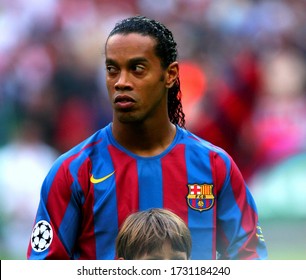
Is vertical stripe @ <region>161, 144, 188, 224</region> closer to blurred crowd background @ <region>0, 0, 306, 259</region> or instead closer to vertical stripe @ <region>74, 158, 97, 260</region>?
vertical stripe @ <region>74, 158, 97, 260</region>

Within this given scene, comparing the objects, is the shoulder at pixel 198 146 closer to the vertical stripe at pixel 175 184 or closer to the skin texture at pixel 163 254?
the vertical stripe at pixel 175 184

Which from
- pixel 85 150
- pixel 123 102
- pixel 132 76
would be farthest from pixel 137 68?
pixel 85 150

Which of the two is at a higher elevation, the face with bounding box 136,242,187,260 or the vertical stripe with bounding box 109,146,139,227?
the vertical stripe with bounding box 109,146,139,227

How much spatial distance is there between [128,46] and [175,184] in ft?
1.88

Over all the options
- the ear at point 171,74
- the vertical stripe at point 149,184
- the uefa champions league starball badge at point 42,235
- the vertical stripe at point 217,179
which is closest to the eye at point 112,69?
the ear at point 171,74

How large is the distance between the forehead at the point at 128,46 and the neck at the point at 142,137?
0.92ft

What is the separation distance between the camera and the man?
321cm

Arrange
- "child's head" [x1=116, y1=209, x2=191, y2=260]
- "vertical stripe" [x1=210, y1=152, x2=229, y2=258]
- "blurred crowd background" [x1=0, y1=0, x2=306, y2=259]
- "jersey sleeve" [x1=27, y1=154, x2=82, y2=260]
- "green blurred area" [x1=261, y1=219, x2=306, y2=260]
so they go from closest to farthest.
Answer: "child's head" [x1=116, y1=209, x2=191, y2=260] < "jersey sleeve" [x1=27, y1=154, x2=82, y2=260] < "vertical stripe" [x1=210, y1=152, x2=229, y2=258] < "green blurred area" [x1=261, y1=219, x2=306, y2=260] < "blurred crowd background" [x1=0, y1=0, x2=306, y2=259]

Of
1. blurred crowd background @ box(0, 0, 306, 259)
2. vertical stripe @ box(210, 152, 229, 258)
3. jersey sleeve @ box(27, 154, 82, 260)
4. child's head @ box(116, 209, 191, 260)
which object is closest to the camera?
child's head @ box(116, 209, 191, 260)

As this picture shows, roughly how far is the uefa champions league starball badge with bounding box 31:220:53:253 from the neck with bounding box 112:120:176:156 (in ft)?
1.47

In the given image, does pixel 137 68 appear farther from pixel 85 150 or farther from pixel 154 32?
pixel 85 150

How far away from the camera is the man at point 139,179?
321 cm

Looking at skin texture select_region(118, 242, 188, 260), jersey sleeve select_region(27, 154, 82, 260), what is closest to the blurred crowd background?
jersey sleeve select_region(27, 154, 82, 260)
